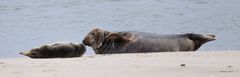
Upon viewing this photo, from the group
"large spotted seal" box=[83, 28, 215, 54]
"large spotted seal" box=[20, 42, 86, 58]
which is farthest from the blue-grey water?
"large spotted seal" box=[20, 42, 86, 58]

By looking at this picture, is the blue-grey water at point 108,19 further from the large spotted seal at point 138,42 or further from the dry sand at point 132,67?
the dry sand at point 132,67

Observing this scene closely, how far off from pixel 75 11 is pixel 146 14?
1.35 m

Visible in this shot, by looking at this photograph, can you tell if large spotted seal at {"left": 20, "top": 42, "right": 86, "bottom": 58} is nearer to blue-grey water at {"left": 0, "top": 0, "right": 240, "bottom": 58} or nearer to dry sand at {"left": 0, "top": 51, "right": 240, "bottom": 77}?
dry sand at {"left": 0, "top": 51, "right": 240, "bottom": 77}

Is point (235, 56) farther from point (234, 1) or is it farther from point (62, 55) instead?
point (234, 1)

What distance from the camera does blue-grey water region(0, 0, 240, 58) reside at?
10.5 m

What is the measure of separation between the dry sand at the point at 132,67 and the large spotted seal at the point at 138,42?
2057 mm

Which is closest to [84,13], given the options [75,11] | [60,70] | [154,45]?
[75,11]

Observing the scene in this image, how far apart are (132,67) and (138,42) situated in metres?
3.06

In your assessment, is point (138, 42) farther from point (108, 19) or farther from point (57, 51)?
point (108, 19)

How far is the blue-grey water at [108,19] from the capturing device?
34.6 ft

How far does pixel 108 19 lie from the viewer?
1320 centimetres

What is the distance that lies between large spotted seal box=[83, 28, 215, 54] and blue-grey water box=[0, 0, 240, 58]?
595 millimetres

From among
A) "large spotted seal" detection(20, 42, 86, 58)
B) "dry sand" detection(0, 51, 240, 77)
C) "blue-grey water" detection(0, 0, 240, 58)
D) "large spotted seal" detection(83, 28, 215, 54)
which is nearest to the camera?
"dry sand" detection(0, 51, 240, 77)

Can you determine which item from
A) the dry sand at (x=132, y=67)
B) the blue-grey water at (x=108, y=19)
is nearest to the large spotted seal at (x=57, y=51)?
the dry sand at (x=132, y=67)
